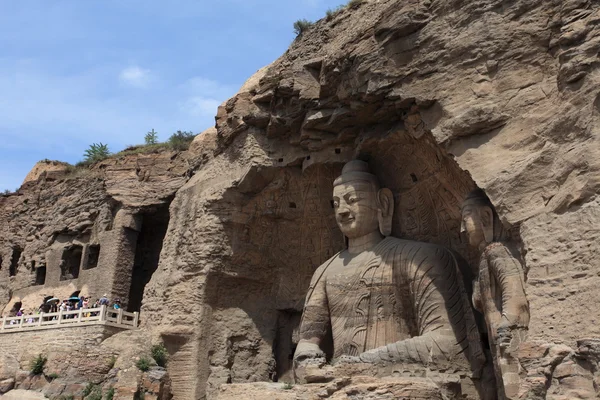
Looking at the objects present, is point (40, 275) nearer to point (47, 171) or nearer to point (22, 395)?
point (47, 171)

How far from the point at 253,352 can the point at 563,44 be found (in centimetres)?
771

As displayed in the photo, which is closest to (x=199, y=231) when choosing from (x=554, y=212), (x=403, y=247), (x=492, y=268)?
(x=403, y=247)

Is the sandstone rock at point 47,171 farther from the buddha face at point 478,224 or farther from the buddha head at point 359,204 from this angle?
the buddha face at point 478,224

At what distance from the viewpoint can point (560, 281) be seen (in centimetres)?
672

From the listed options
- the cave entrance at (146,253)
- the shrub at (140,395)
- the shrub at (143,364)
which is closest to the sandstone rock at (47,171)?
the cave entrance at (146,253)

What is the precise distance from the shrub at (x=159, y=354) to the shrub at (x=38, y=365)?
2.39 m

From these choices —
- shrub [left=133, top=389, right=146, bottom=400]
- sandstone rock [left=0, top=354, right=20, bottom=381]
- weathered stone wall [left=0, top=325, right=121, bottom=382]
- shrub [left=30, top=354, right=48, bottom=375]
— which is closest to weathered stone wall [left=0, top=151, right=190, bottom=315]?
weathered stone wall [left=0, top=325, right=121, bottom=382]

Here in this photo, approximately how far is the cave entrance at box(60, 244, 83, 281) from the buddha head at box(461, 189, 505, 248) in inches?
552

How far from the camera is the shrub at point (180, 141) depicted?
1909 centimetres

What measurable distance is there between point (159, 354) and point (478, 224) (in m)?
6.28

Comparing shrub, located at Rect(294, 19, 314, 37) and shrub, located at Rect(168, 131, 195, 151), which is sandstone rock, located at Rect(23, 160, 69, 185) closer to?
shrub, located at Rect(168, 131, 195, 151)

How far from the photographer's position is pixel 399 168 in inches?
444

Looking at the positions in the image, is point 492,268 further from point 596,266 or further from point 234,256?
point 234,256

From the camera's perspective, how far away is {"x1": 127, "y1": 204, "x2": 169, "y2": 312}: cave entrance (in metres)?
18.6
